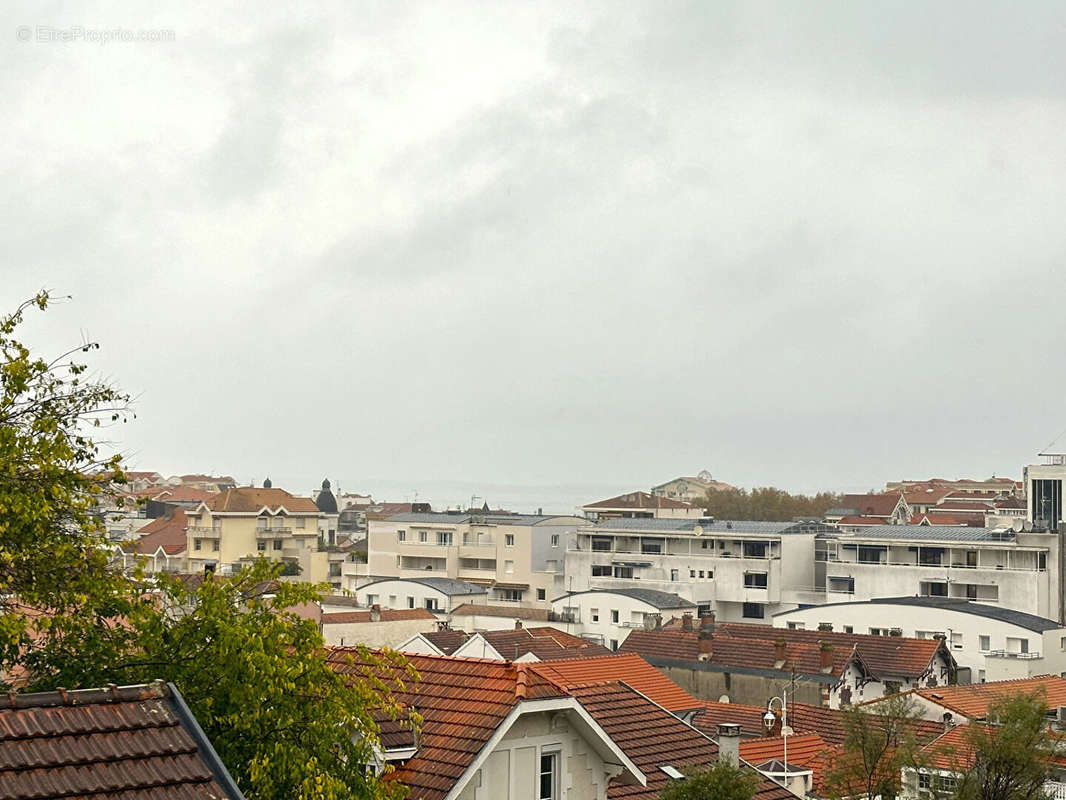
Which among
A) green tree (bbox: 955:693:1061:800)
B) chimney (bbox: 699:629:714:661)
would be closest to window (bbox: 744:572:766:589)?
chimney (bbox: 699:629:714:661)

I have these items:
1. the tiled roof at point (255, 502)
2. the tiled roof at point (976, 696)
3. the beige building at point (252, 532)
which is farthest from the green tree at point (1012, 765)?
the tiled roof at point (255, 502)

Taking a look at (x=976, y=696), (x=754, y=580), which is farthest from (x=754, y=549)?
(x=976, y=696)

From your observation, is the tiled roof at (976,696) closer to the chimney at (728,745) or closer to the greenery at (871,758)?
the greenery at (871,758)

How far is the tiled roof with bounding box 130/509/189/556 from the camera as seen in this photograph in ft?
413

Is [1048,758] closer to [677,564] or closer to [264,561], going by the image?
[264,561]

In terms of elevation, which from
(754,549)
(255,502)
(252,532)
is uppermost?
(255,502)

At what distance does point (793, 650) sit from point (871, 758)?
29.6 metres

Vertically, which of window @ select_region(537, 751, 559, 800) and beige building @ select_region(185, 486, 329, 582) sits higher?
beige building @ select_region(185, 486, 329, 582)

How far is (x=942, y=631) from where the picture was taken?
8256cm

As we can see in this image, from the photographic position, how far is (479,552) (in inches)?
4702

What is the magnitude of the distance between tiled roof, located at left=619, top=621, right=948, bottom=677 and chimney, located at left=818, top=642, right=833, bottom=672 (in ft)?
0.24

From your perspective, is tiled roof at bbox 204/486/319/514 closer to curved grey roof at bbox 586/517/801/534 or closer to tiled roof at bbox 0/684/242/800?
curved grey roof at bbox 586/517/801/534

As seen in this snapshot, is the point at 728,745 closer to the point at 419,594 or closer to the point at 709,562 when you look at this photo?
the point at 419,594

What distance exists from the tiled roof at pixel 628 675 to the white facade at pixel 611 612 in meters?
Answer: 47.7
